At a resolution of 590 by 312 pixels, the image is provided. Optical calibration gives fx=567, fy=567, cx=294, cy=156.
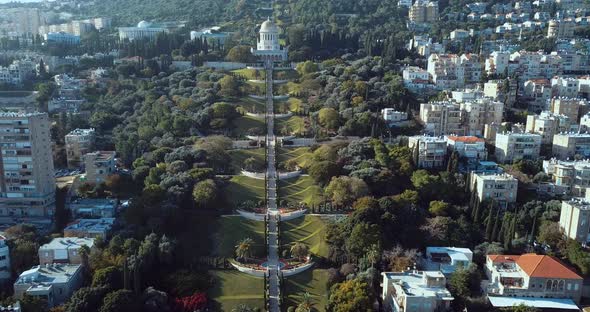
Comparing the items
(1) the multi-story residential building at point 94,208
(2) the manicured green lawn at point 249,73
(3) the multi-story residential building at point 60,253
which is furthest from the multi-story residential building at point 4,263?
(2) the manicured green lawn at point 249,73

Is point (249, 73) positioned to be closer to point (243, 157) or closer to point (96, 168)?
point (243, 157)

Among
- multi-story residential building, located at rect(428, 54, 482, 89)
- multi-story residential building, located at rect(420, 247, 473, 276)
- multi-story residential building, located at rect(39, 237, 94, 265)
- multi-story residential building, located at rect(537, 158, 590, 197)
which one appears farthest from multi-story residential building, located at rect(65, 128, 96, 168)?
multi-story residential building, located at rect(428, 54, 482, 89)

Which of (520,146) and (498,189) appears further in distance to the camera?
(520,146)

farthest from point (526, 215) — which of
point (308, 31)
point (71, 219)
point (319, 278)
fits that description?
point (308, 31)

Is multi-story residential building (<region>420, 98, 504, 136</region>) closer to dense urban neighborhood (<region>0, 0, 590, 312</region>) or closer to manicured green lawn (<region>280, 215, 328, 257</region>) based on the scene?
dense urban neighborhood (<region>0, 0, 590, 312</region>)

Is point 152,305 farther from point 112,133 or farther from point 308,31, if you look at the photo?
point 308,31

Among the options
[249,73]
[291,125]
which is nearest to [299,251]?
[291,125]
